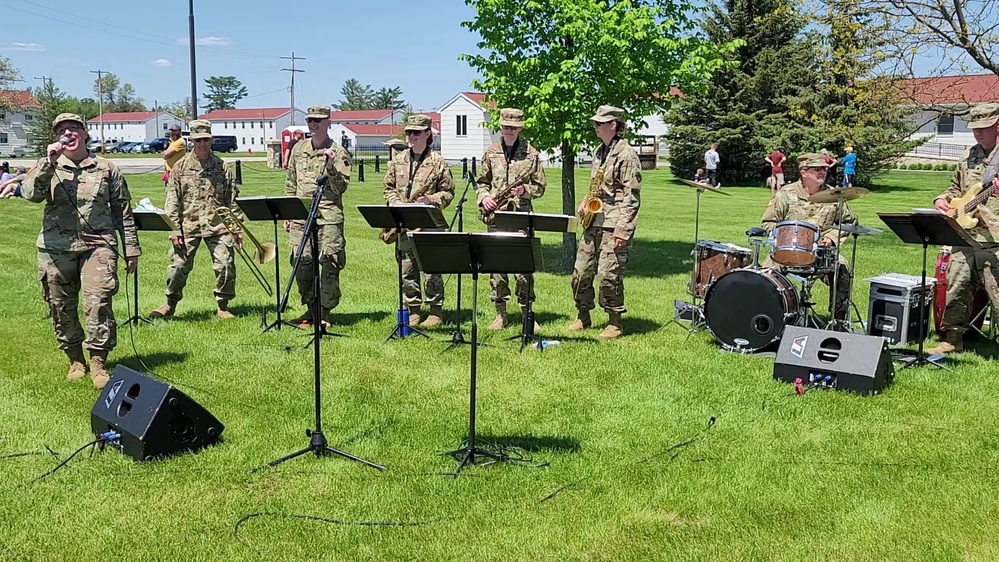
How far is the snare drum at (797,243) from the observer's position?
795 centimetres

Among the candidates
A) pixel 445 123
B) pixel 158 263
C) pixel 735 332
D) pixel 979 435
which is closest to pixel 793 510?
pixel 979 435

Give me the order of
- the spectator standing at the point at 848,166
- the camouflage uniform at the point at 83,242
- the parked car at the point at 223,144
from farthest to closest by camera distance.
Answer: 1. the parked car at the point at 223,144
2. the spectator standing at the point at 848,166
3. the camouflage uniform at the point at 83,242

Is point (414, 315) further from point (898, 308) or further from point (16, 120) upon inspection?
point (16, 120)

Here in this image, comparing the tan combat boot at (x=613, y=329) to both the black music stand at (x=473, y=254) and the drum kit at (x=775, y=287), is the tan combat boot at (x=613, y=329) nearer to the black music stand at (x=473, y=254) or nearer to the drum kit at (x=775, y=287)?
the drum kit at (x=775, y=287)

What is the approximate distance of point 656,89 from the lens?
12539 millimetres

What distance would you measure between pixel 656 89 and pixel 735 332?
5.25 m

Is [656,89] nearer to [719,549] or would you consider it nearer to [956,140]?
[719,549]

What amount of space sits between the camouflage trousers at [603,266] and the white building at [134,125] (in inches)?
4646

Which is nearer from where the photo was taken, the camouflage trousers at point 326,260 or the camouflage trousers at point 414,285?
the camouflage trousers at point 326,260

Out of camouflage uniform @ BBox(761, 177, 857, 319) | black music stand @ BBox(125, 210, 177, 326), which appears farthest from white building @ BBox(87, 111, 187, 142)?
camouflage uniform @ BBox(761, 177, 857, 319)

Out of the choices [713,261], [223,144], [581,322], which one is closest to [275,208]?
[581,322]

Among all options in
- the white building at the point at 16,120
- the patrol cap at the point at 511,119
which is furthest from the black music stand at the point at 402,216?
the white building at the point at 16,120

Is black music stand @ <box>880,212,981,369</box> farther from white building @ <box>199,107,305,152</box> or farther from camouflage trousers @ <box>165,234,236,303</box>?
white building @ <box>199,107,305,152</box>

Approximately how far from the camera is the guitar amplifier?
28.1 feet
